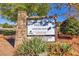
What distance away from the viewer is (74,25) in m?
2.72

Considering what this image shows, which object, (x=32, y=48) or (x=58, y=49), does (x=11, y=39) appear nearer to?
(x=32, y=48)

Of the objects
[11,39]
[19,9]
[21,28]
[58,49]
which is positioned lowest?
[58,49]

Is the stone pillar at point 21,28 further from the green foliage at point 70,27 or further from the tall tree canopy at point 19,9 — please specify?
the green foliage at point 70,27

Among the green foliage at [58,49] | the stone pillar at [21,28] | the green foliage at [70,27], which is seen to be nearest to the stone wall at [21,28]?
the stone pillar at [21,28]

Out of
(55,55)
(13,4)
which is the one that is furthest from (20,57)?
(13,4)

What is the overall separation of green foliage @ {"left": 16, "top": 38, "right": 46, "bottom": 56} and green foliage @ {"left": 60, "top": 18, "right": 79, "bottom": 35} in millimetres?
288

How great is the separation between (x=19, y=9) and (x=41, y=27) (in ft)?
1.07

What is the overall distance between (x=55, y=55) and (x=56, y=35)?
230 millimetres

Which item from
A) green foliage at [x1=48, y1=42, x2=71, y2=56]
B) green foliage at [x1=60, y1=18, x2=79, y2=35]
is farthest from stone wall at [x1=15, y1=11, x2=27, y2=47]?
green foliage at [x1=60, y1=18, x2=79, y2=35]

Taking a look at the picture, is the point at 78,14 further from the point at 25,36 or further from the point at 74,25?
the point at 25,36

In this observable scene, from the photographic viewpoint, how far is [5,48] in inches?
107

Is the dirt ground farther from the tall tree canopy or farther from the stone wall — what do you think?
the tall tree canopy

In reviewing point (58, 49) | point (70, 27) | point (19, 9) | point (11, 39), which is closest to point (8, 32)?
point (11, 39)

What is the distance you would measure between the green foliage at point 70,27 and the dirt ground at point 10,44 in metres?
0.07
